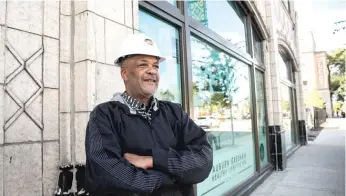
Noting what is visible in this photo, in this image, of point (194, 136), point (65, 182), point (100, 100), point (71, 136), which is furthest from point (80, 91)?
point (194, 136)

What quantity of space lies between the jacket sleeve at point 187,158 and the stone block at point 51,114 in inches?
40.1

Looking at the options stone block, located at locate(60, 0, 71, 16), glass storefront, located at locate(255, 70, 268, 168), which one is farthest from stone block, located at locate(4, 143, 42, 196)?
glass storefront, located at locate(255, 70, 268, 168)

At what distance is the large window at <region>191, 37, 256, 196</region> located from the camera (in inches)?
171

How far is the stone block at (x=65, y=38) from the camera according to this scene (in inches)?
87.6

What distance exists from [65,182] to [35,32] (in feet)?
3.75

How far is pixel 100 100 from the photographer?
2205mm

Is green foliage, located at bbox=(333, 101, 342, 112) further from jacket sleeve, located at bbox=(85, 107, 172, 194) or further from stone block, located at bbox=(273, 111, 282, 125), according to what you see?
jacket sleeve, located at bbox=(85, 107, 172, 194)

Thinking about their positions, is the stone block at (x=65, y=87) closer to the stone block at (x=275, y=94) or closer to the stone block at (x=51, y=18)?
the stone block at (x=51, y=18)

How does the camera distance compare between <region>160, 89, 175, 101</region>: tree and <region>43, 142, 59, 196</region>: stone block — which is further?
→ <region>160, 89, 175, 101</region>: tree

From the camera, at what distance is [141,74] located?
1658 mm

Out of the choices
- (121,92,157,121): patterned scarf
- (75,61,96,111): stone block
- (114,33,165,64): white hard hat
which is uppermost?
(114,33,165,64): white hard hat

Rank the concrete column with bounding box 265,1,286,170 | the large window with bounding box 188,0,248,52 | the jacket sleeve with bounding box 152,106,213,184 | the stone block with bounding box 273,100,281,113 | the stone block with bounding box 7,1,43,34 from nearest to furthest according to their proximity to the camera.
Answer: the jacket sleeve with bounding box 152,106,213,184, the stone block with bounding box 7,1,43,34, the large window with bounding box 188,0,248,52, the concrete column with bounding box 265,1,286,170, the stone block with bounding box 273,100,281,113

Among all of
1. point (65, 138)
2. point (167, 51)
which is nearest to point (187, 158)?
point (65, 138)

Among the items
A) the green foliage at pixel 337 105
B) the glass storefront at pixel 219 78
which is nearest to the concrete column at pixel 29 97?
the glass storefront at pixel 219 78
